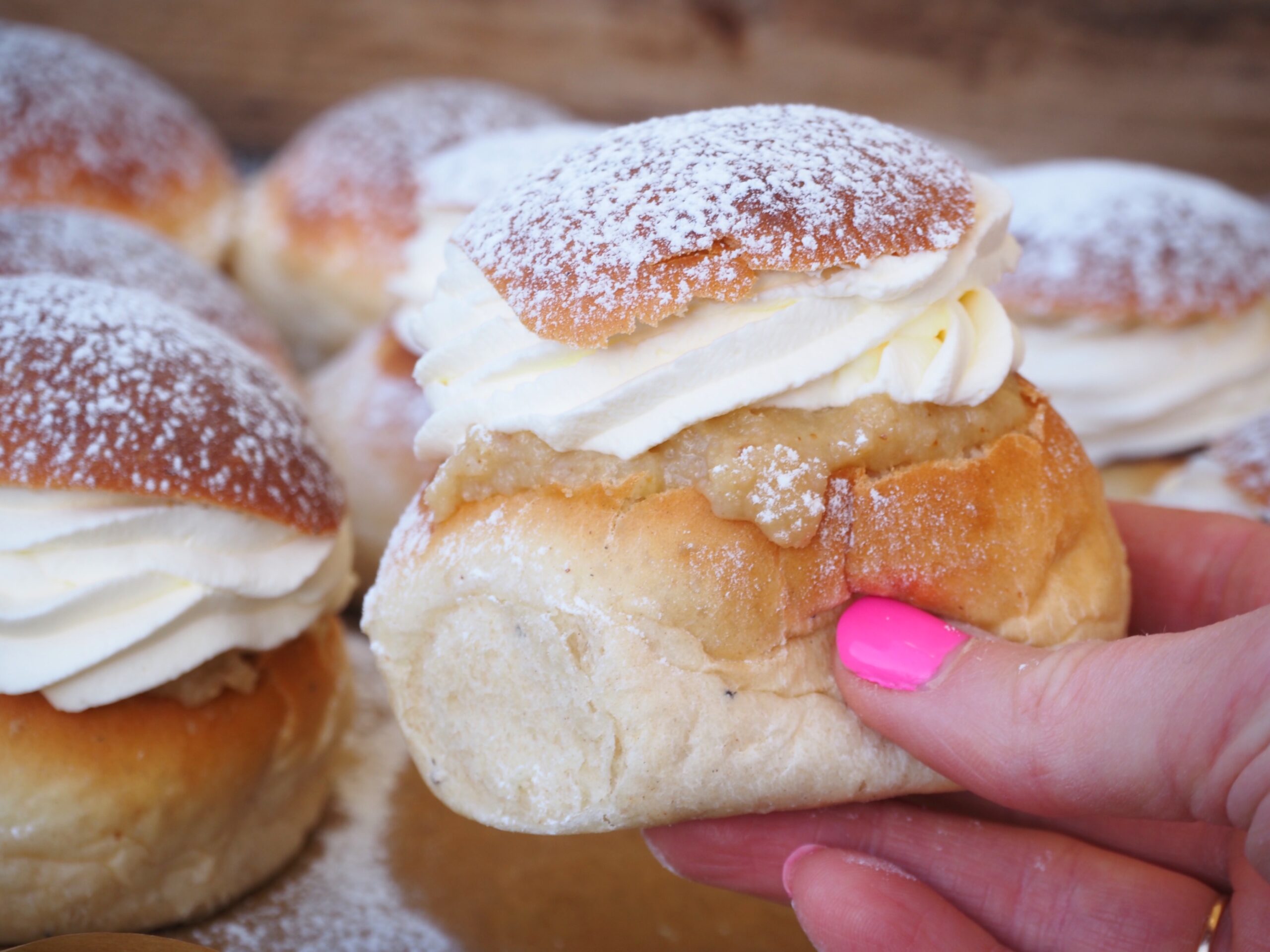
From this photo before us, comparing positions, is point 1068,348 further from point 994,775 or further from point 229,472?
point 229,472

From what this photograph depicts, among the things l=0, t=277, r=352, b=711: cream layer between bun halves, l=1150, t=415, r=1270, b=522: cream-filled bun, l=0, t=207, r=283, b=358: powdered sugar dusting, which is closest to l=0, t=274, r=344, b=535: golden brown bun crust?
l=0, t=277, r=352, b=711: cream layer between bun halves

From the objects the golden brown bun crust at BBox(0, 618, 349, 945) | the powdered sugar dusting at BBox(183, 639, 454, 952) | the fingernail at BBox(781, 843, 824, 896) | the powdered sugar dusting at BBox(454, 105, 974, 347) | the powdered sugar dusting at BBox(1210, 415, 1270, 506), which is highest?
the powdered sugar dusting at BBox(454, 105, 974, 347)

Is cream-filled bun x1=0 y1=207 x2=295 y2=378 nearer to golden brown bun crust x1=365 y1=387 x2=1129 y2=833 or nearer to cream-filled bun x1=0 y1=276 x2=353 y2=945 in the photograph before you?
cream-filled bun x1=0 y1=276 x2=353 y2=945

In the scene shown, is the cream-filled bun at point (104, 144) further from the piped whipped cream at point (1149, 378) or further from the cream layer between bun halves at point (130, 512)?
the piped whipped cream at point (1149, 378)

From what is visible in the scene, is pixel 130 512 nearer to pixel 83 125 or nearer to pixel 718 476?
pixel 718 476

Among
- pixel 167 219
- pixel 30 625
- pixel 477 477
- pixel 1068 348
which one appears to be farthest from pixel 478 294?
pixel 167 219

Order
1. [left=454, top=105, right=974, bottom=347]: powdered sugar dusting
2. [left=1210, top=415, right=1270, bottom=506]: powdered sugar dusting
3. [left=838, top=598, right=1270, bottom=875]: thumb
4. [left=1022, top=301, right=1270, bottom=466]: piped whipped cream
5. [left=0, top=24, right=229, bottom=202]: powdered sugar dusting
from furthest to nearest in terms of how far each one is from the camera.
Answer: [left=0, top=24, right=229, bottom=202]: powdered sugar dusting
[left=1022, top=301, right=1270, bottom=466]: piped whipped cream
[left=1210, top=415, right=1270, bottom=506]: powdered sugar dusting
[left=454, top=105, right=974, bottom=347]: powdered sugar dusting
[left=838, top=598, right=1270, bottom=875]: thumb
